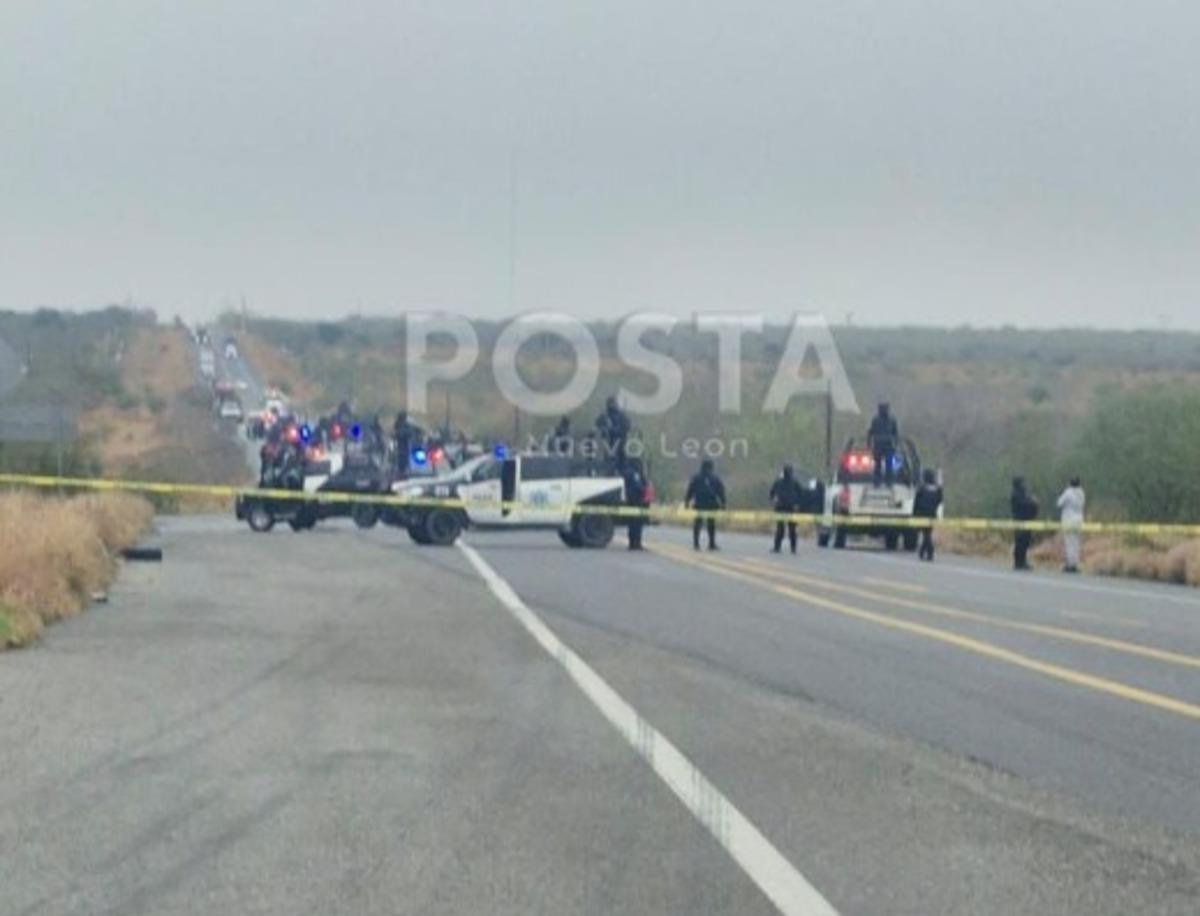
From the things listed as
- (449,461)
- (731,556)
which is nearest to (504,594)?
(731,556)

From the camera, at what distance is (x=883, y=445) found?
52062mm

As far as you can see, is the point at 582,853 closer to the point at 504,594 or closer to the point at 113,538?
the point at 504,594

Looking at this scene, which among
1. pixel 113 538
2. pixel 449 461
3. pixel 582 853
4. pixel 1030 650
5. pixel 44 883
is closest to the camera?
pixel 44 883

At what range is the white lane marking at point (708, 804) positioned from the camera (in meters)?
9.86

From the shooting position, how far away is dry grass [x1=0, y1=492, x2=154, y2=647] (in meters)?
21.9

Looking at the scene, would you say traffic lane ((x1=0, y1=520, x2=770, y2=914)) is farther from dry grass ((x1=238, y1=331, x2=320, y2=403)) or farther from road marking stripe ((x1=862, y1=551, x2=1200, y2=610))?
dry grass ((x1=238, y1=331, x2=320, y2=403))

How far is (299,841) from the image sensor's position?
11031 mm


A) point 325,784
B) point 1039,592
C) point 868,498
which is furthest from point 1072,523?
point 325,784

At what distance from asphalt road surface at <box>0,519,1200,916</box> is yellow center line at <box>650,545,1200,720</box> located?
8 centimetres

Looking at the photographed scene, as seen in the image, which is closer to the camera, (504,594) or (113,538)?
(504,594)

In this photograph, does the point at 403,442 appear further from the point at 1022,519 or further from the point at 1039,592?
the point at 1039,592

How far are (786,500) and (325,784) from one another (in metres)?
36.7

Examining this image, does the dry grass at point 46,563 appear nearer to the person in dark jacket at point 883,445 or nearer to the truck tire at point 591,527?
the truck tire at point 591,527

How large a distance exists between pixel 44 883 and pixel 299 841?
1.32m
